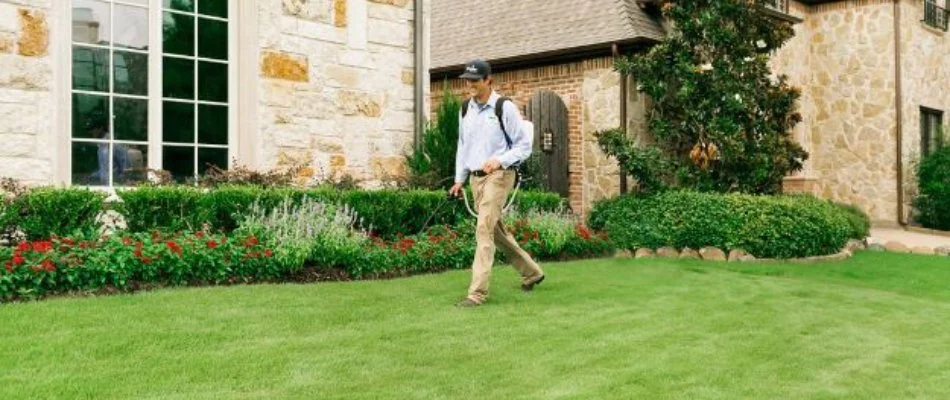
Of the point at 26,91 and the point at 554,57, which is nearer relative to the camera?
the point at 26,91

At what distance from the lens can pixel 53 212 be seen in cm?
767

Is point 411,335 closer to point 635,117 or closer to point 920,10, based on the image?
point 635,117

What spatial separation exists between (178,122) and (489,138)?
13.5ft

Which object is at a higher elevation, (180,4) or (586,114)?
(180,4)

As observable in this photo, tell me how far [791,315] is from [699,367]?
241 cm

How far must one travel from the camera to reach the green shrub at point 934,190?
58.3ft

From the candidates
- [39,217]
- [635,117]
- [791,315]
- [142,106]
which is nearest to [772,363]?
[791,315]

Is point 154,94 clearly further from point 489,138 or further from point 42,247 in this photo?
point 489,138

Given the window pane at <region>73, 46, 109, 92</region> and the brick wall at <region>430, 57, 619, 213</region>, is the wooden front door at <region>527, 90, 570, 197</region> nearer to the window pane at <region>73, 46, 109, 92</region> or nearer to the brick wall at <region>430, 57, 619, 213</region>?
the brick wall at <region>430, 57, 619, 213</region>

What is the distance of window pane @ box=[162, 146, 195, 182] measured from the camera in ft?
31.4

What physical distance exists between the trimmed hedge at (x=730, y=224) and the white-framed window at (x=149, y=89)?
5.74 metres

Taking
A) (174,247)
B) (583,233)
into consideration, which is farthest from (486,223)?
(583,233)

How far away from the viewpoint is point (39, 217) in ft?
25.0

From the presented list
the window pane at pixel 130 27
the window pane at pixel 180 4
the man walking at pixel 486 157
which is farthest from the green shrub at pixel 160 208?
the man walking at pixel 486 157
